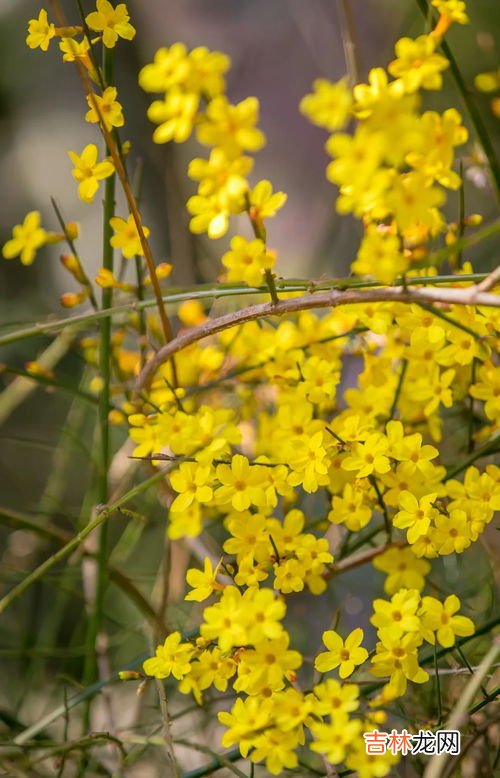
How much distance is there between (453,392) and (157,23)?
3.17 feet

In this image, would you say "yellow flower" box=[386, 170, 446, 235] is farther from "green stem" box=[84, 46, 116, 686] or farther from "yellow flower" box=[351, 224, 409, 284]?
"green stem" box=[84, 46, 116, 686]

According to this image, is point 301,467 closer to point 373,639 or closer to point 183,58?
point 183,58

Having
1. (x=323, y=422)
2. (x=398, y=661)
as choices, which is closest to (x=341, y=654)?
(x=398, y=661)

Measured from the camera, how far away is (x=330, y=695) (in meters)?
0.39

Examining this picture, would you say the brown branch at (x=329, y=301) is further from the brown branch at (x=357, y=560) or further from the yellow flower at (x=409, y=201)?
the brown branch at (x=357, y=560)

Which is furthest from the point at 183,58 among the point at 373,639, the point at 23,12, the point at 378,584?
the point at 23,12

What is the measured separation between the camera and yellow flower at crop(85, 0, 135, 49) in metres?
0.45

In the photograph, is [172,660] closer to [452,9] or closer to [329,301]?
[329,301]

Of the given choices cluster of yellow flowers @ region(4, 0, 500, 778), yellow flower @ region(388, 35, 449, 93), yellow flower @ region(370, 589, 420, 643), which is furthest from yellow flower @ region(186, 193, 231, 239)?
yellow flower @ region(370, 589, 420, 643)

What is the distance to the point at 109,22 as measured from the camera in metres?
0.46

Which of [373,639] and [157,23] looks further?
[157,23]

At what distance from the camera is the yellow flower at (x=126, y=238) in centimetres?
51

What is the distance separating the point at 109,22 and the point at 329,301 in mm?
191

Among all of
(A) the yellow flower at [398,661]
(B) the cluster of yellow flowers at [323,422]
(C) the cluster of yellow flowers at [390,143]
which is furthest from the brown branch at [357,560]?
(C) the cluster of yellow flowers at [390,143]
